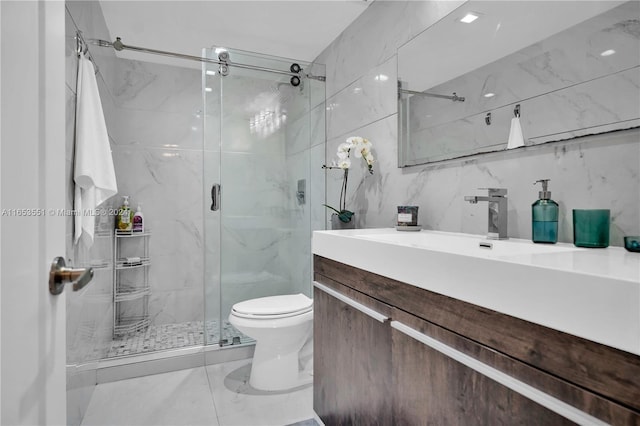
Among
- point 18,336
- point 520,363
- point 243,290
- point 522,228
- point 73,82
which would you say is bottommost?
point 243,290

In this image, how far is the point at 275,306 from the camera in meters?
2.15

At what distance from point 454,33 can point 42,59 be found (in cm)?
152

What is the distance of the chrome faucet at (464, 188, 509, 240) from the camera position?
1.28m

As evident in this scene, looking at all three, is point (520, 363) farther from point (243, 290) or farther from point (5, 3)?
point (243, 290)

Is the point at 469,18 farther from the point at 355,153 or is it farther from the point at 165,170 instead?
the point at 165,170

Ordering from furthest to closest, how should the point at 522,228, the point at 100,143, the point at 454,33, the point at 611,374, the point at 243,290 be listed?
the point at 243,290 → the point at 100,143 → the point at 454,33 → the point at 522,228 → the point at 611,374

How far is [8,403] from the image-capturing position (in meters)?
0.46

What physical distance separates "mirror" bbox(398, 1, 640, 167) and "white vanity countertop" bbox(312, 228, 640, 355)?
1.40 feet

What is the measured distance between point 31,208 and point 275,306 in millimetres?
1712

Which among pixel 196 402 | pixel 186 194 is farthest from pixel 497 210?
pixel 186 194

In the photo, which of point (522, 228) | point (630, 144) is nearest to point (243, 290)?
point (522, 228)

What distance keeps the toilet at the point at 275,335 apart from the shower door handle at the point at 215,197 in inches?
27.1

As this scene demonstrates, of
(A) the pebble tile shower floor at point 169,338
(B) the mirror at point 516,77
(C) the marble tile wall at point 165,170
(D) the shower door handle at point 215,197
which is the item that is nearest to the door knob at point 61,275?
(B) the mirror at point 516,77

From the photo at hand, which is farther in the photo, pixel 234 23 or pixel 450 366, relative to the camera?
pixel 234 23
